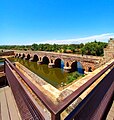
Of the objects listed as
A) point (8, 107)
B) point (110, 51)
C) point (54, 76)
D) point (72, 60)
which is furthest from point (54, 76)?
point (8, 107)

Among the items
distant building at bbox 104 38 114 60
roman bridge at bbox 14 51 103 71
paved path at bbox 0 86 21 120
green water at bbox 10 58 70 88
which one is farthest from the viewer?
roman bridge at bbox 14 51 103 71

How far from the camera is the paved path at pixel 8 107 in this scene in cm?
183

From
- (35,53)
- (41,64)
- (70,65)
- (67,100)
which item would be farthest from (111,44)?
(35,53)

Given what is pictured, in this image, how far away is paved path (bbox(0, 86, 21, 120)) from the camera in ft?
5.99

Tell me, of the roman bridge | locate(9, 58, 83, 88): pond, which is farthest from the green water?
the roman bridge

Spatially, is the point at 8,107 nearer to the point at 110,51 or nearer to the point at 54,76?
the point at 110,51

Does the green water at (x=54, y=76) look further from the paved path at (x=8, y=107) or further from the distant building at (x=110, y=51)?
the paved path at (x=8, y=107)

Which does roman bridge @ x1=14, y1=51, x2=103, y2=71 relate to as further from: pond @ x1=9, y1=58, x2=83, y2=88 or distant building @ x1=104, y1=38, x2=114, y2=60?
distant building @ x1=104, y1=38, x2=114, y2=60

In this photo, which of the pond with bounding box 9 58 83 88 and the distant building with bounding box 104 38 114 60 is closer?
the distant building with bounding box 104 38 114 60

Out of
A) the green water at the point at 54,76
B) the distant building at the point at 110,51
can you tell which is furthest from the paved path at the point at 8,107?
the green water at the point at 54,76

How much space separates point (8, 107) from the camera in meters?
2.11

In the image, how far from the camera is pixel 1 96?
260 centimetres

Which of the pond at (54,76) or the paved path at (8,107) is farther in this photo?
the pond at (54,76)

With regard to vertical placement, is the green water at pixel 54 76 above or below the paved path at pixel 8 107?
below
